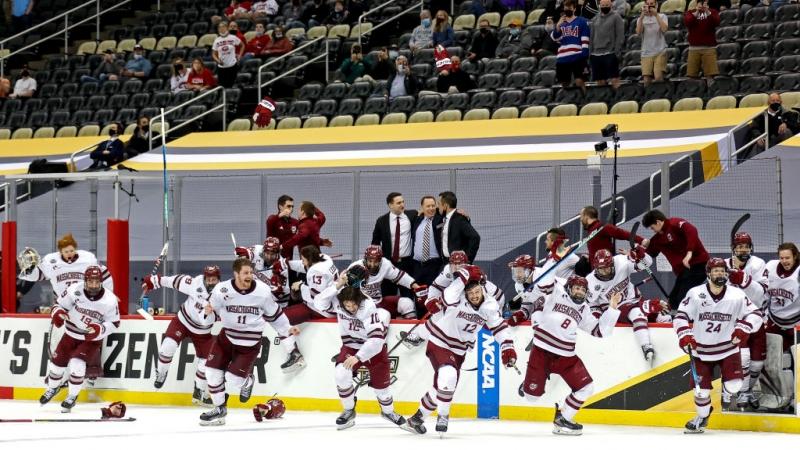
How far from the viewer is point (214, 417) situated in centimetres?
1323

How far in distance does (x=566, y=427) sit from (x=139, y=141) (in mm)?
10601

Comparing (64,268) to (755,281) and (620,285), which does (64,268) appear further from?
(755,281)

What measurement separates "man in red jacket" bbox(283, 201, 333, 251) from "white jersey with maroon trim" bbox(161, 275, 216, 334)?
104cm

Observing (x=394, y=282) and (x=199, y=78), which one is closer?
(x=394, y=282)

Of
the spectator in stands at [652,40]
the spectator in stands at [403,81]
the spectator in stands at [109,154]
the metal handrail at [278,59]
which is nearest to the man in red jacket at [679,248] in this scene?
the spectator in stands at [652,40]

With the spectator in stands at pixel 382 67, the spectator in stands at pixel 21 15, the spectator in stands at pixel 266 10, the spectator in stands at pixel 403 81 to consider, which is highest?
the spectator in stands at pixel 21 15

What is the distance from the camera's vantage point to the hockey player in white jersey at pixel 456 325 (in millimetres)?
12438

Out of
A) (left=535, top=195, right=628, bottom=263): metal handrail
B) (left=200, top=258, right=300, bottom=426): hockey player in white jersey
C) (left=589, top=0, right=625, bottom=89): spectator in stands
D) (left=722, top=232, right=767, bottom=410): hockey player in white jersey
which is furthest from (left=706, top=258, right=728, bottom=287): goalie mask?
(left=589, top=0, right=625, bottom=89): spectator in stands

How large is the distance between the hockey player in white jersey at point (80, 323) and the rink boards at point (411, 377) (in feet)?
2.57

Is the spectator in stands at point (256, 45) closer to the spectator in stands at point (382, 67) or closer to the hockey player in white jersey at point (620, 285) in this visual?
the spectator in stands at point (382, 67)

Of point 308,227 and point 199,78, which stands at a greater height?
point 199,78

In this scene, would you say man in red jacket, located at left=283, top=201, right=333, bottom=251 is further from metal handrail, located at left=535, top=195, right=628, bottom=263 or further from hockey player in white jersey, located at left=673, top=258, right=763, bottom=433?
hockey player in white jersey, located at left=673, top=258, right=763, bottom=433

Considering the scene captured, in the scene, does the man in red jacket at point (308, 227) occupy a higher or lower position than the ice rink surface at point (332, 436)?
higher

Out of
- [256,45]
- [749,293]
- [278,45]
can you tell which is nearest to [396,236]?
[749,293]
